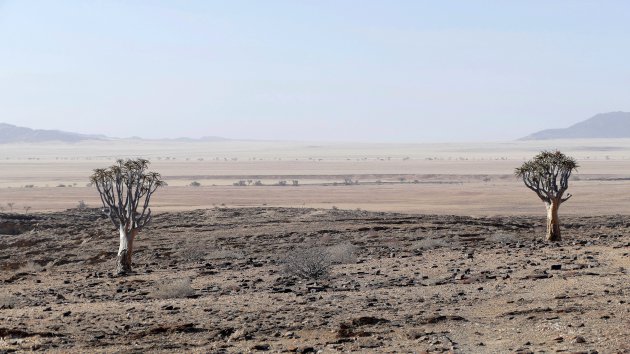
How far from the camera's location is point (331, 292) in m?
18.1

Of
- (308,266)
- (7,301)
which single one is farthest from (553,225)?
(7,301)

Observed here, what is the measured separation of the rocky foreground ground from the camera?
13180mm

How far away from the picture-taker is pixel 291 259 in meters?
21.2

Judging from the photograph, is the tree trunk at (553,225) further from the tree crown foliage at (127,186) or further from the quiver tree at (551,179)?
the tree crown foliage at (127,186)

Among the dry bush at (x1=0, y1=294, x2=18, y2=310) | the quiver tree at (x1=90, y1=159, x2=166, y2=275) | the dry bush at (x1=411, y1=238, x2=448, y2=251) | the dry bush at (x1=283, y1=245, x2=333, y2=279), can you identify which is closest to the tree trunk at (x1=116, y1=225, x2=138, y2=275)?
the quiver tree at (x1=90, y1=159, x2=166, y2=275)

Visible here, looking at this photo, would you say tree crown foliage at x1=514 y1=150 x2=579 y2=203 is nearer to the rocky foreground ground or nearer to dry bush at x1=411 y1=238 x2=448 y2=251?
the rocky foreground ground

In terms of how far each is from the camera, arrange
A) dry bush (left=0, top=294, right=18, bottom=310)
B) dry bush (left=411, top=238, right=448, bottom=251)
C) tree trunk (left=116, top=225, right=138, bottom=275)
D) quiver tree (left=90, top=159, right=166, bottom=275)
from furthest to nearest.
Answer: dry bush (left=411, top=238, right=448, bottom=251) → quiver tree (left=90, top=159, right=166, bottom=275) → tree trunk (left=116, top=225, right=138, bottom=275) → dry bush (left=0, top=294, right=18, bottom=310)

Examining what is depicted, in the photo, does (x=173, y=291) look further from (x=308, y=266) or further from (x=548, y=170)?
(x=548, y=170)

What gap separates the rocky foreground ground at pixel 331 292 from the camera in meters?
13.2

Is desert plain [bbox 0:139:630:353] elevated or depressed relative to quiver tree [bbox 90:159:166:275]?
depressed

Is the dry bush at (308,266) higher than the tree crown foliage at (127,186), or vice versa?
the tree crown foliage at (127,186)

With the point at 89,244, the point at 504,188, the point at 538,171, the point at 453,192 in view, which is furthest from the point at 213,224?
the point at 504,188

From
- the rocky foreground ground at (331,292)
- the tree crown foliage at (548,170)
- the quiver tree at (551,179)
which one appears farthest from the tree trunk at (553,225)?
the rocky foreground ground at (331,292)

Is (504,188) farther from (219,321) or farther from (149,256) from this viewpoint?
(219,321)
